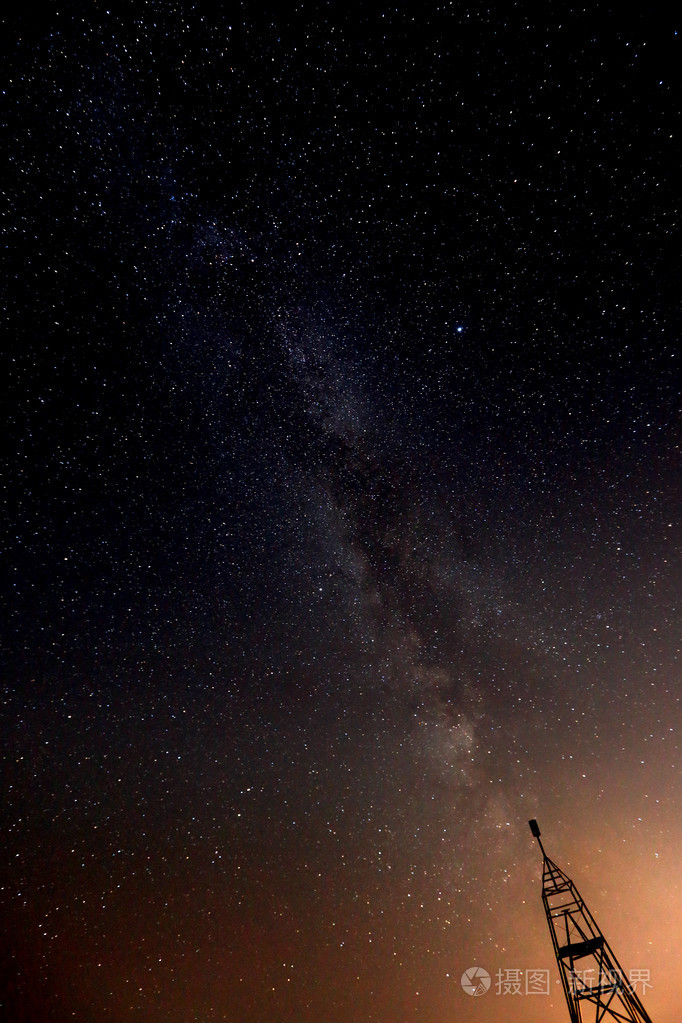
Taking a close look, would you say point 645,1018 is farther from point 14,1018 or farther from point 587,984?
point 14,1018

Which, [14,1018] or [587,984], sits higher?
[587,984]

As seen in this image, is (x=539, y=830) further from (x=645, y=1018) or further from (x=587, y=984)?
(x=645, y=1018)

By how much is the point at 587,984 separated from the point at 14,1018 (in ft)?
131

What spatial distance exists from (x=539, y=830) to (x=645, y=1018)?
330 cm

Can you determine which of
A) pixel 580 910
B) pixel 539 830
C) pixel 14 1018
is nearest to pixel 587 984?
pixel 580 910

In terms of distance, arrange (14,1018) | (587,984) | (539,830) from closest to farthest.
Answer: (587,984) → (539,830) → (14,1018)

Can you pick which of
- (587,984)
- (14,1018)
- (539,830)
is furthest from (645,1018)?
(14,1018)

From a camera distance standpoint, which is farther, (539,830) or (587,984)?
(539,830)

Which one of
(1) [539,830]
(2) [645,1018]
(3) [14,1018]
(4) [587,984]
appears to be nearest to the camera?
(2) [645,1018]

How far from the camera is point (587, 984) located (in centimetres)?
903

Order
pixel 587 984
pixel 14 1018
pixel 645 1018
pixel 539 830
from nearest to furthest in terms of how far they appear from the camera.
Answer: pixel 645 1018, pixel 587 984, pixel 539 830, pixel 14 1018

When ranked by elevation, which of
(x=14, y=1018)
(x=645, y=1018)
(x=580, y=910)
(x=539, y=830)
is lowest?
(x=14, y=1018)

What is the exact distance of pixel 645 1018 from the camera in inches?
306

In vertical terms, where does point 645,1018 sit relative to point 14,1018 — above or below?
above
